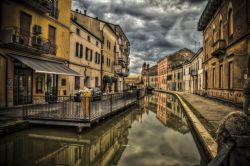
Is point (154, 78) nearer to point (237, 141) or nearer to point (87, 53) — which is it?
point (87, 53)

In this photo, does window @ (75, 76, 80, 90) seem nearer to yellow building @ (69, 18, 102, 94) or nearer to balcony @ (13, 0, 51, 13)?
yellow building @ (69, 18, 102, 94)

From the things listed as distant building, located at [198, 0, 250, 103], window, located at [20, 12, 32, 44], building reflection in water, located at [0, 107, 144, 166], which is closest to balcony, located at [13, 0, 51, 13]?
window, located at [20, 12, 32, 44]

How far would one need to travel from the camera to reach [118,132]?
9352mm

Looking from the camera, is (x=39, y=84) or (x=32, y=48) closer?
(x=32, y=48)

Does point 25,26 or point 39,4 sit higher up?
point 39,4

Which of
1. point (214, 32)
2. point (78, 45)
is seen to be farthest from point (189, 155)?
point (214, 32)

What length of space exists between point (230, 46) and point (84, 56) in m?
14.7

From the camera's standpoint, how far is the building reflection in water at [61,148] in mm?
5652

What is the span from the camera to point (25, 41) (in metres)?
12.3

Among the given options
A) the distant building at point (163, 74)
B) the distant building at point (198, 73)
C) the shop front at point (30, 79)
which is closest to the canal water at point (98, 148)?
the shop front at point (30, 79)

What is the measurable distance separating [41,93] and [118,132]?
8.39 metres

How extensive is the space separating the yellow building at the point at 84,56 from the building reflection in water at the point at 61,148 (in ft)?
35.4

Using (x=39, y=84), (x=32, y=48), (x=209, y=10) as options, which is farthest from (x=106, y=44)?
(x=32, y=48)

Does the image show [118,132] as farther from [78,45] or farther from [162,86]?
[162,86]
